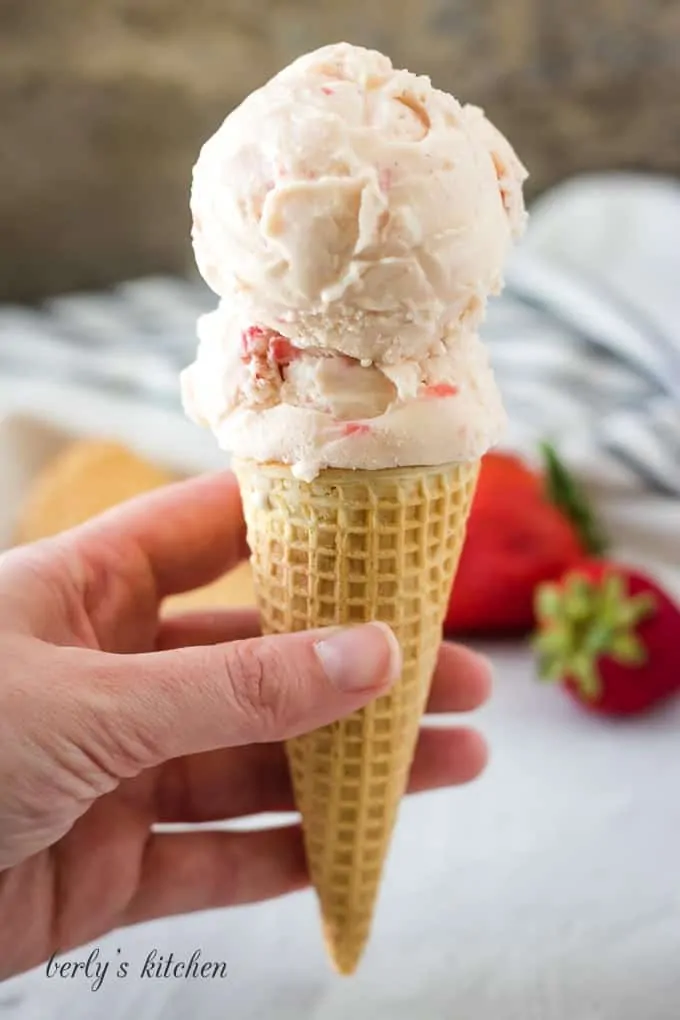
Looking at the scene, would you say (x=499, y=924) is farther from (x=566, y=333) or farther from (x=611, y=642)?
(x=566, y=333)

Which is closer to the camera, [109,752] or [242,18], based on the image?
[109,752]

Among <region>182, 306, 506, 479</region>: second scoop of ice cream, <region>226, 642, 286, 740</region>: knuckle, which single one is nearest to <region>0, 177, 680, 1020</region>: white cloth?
<region>226, 642, 286, 740</region>: knuckle

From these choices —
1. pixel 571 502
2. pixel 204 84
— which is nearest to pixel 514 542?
pixel 571 502

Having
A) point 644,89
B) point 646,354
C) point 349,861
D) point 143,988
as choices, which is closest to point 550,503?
point 646,354

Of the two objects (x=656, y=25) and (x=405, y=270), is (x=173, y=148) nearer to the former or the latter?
(x=656, y=25)

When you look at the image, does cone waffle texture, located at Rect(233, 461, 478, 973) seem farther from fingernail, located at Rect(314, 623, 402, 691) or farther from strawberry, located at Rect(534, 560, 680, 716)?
strawberry, located at Rect(534, 560, 680, 716)

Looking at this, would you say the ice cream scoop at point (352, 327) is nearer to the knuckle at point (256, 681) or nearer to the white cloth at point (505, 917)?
the knuckle at point (256, 681)
